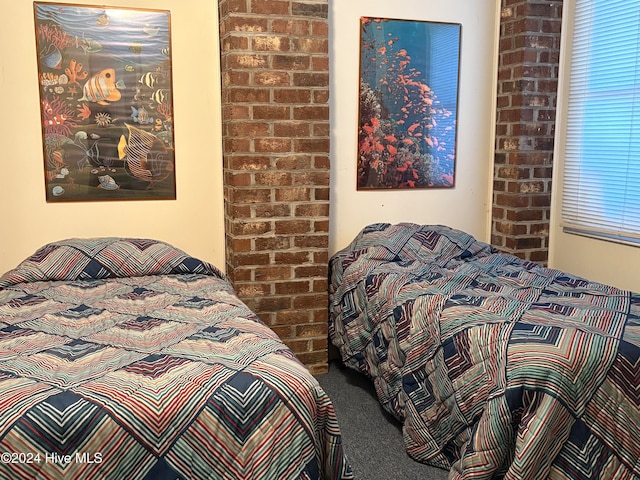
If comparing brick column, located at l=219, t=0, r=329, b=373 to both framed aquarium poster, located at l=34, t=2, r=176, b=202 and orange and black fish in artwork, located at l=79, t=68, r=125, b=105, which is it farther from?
orange and black fish in artwork, located at l=79, t=68, r=125, b=105

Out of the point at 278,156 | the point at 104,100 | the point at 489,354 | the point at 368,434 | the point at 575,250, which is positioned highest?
the point at 104,100

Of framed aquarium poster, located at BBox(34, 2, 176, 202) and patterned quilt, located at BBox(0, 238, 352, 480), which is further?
framed aquarium poster, located at BBox(34, 2, 176, 202)

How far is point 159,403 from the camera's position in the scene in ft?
5.00

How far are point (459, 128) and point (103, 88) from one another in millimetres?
2002

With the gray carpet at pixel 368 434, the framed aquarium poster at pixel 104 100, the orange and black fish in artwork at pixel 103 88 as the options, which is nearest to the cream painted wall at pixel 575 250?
the gray carpet at pixel 368 434

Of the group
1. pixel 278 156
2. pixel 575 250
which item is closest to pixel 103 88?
pixel 278 156

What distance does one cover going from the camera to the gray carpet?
91.1 inches

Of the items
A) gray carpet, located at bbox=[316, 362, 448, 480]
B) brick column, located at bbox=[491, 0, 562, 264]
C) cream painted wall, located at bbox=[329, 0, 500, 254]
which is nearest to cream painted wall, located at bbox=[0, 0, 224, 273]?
cream painted wall, located at bbox=[329, 0, 500, 254]

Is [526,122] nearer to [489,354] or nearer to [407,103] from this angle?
[407,103]

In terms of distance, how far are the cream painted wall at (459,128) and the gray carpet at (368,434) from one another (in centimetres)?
79

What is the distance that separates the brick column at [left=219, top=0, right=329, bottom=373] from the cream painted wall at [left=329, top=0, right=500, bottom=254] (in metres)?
0.28

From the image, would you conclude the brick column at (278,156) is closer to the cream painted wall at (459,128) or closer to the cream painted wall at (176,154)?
the cream painted wall at (176,154)

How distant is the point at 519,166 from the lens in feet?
11.4

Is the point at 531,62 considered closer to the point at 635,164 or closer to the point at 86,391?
the point at 635,164
